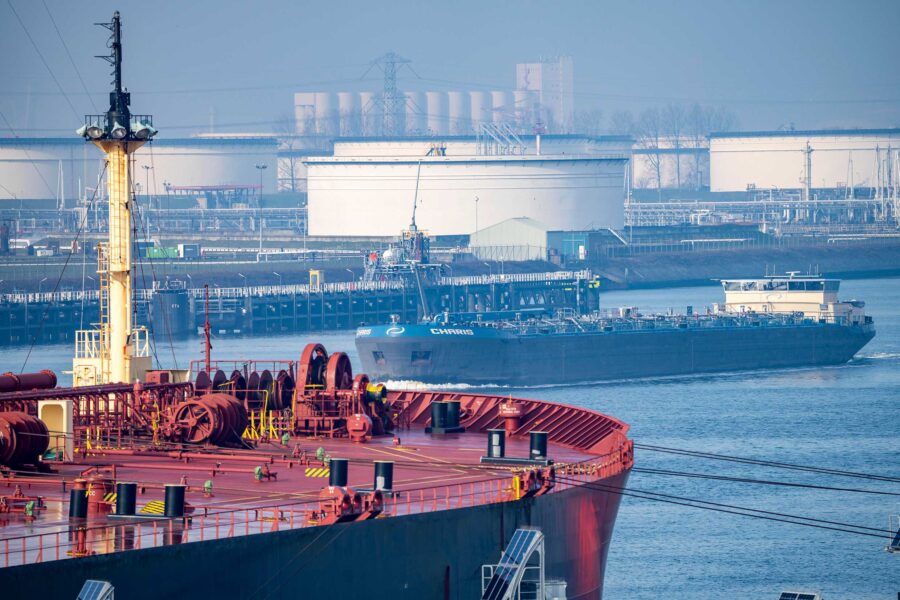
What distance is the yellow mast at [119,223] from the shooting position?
73.4 ft

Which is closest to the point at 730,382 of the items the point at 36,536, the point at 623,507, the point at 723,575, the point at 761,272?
the point at 623,507

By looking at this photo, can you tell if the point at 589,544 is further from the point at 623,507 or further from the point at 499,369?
the point at 499,369

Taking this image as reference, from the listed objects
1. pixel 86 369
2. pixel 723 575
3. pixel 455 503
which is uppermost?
pixel 86 369

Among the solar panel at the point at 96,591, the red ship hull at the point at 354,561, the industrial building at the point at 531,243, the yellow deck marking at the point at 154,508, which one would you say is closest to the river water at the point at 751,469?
the red ship hull at the point at 354,561

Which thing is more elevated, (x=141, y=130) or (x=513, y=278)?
(x=513, y=278)

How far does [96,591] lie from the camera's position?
12977 millimetres

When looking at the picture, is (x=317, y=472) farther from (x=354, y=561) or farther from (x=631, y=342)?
(x=631, y=342)

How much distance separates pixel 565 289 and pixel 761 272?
3084 centimetres

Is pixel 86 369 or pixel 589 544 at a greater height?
pixel 86 369

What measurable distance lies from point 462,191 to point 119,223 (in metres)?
81.6

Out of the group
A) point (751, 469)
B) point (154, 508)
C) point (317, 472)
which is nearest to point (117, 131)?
point (317, 472)

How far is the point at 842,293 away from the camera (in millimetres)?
95250

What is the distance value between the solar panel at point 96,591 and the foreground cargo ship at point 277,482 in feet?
0.12

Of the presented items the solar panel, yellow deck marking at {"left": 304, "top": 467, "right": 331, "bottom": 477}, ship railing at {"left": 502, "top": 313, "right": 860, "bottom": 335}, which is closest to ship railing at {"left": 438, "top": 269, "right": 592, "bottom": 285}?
ship railing at {"left": 502, "top": 313, "right": 860, "bottom": 335}
